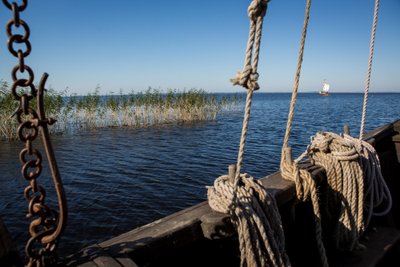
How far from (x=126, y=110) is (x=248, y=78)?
2144cm

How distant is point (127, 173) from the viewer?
9.89 metres

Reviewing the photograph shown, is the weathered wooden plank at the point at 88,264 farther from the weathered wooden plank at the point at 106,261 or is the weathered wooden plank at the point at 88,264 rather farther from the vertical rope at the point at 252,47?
the vertical rope at the point at 252,47

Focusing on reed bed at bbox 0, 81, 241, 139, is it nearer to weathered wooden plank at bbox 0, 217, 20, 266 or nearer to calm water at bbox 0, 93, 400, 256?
calm water at bbox 0, 93, 400, 256

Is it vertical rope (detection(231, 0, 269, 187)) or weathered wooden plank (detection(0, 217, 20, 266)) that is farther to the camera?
vertical rope (detection(231, 0, 269, 187))

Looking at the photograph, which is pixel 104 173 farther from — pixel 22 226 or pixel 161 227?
pixel 161 227

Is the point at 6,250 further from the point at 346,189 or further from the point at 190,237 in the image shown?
the point at 346,189

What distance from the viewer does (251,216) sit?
5.56ft

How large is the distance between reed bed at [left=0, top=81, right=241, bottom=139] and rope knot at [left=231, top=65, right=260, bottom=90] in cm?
1873

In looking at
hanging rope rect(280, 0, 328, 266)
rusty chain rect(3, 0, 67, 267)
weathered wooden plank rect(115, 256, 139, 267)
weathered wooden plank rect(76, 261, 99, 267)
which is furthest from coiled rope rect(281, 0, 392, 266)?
rusty chain rect(3, 0, 67, 267)

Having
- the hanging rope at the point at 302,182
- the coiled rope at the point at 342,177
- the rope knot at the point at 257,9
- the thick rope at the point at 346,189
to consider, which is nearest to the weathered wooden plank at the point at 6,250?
the rope knot at the point at 257,9

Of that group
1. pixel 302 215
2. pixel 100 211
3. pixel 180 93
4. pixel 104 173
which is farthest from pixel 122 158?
pixel 180 93

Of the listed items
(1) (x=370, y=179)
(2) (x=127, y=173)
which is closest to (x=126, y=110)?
(2) (x=127, y=173)

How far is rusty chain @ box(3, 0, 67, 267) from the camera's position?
37.9 inches

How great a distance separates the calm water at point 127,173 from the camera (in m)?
6.27
